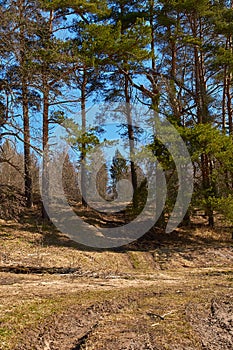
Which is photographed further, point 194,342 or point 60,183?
point 60,183

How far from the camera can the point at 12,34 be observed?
26.2ft

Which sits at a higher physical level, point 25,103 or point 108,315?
point 25,103

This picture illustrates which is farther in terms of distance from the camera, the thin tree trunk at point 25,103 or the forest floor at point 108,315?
the thin tree trunk at point 25,103

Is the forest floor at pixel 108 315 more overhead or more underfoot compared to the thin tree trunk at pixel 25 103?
more underfoot

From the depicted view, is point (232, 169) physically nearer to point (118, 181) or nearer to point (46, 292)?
point (118, 181)

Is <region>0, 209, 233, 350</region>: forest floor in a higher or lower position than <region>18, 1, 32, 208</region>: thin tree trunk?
lower

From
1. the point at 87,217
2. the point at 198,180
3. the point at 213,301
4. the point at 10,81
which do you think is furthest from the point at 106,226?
the point at 213,301

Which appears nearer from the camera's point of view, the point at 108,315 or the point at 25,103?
the point at 108,315

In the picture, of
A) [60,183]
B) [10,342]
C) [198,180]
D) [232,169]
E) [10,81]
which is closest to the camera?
[10,342]

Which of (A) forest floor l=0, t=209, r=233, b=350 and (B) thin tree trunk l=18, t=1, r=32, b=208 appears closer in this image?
(A) forest floor l=0, t=209, r=233, b=350

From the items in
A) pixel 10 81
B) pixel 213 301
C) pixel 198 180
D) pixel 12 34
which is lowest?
pixel 213 301

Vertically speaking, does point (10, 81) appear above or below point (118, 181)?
above

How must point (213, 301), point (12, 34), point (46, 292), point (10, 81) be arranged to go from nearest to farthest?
point (213, 301) < point (46, 292) < point (12, 34) < point (10, 81)

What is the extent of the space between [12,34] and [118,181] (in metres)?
8.49
